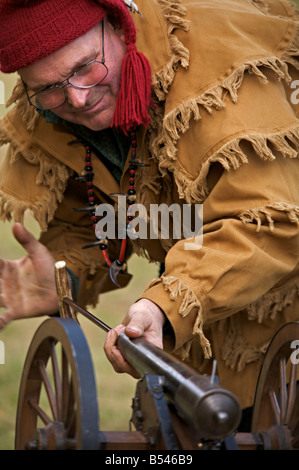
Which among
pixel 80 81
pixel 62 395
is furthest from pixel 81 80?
pixel 62 395

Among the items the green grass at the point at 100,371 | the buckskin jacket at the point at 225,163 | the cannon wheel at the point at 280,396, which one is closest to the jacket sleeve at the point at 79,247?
the buckskin jacket at the point at 225,163

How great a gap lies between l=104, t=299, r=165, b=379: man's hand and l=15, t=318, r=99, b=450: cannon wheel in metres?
0.12

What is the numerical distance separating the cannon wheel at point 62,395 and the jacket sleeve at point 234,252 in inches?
11.4

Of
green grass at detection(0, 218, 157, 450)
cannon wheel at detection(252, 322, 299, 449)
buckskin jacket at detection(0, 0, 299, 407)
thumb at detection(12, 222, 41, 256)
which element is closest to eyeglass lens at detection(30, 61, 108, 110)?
buckskin jacket at detection(0, 0, 299, 407)

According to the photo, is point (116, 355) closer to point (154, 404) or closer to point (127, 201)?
point (154, 404)

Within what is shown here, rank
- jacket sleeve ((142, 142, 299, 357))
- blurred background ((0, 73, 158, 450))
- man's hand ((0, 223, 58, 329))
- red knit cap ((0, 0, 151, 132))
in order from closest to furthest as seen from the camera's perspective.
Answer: jacket sleeve ((142, 142, 299, 357)) < red knit cap ((0, 0, 151, 132)) < man's hand ((0, 223, 58, 329)) < blurred background ((0, 73, 158, 450))

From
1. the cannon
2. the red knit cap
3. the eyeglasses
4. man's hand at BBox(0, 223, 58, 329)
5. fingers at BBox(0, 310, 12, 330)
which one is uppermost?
the red knit cap

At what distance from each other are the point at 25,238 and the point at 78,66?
0.55 metres

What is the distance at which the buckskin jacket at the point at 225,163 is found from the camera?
1.90 meters

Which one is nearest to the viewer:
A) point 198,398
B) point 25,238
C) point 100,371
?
point 198,398

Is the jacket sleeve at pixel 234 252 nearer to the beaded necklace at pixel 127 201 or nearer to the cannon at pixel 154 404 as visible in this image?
the cannon at pixel 154 404

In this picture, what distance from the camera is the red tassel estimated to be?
6.81ft

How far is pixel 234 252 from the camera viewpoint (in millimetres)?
1896

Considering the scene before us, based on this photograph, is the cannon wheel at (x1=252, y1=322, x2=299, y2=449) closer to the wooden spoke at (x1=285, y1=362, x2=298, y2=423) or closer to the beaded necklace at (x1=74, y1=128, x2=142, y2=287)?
the wooden spoke at (x1=285, y1=362, x2=298, y2=423)
